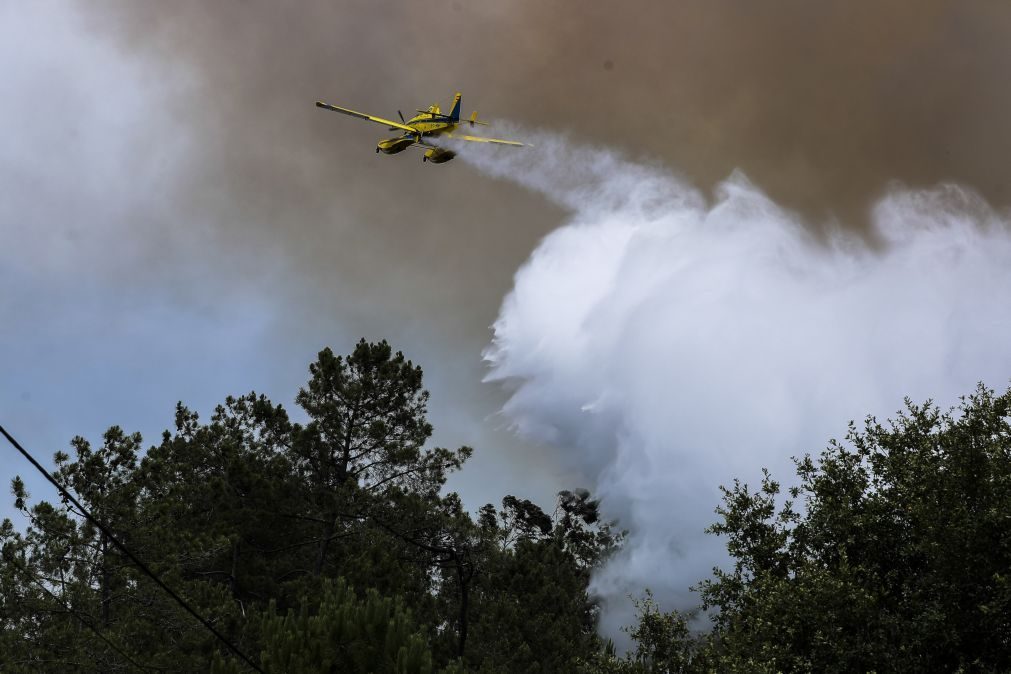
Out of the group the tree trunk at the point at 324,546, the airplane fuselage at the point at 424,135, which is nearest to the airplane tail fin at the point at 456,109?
the airplane fuselage at the point at 424,135

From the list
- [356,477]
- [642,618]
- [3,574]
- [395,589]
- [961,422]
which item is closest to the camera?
[961,422]

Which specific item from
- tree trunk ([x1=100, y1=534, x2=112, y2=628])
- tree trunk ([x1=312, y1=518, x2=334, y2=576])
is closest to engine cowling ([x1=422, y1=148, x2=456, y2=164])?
tree trunk ([x1=312, y1=518, x2=334, y2=576])

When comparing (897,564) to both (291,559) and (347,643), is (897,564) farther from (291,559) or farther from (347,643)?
(291,559)

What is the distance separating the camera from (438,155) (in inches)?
1751

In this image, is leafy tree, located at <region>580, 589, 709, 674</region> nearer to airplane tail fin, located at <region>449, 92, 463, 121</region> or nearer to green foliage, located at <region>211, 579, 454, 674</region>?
green foliage, located at <region>211, 579, 454, 674</region>

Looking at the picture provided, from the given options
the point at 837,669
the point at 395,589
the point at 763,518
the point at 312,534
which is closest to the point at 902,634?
the point at 837,669

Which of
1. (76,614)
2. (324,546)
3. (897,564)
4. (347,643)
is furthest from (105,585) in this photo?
(897,564)

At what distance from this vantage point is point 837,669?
21609 mm

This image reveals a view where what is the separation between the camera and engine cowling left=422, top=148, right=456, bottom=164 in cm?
4428

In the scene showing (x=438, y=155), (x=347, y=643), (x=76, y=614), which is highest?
(x=438, y=155)

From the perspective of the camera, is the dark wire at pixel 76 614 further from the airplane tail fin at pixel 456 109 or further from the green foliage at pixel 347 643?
the airplane tail fin at pixel 456 109

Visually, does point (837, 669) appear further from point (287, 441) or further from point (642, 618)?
point (287, 441)

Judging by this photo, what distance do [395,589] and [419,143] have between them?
2050cm

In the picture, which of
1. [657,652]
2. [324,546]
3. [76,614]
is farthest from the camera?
[324,546]
